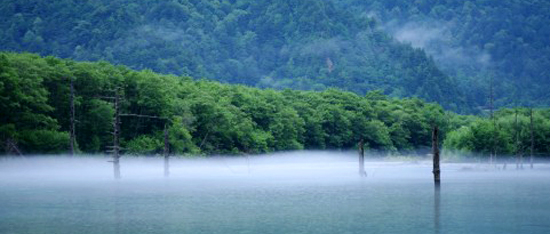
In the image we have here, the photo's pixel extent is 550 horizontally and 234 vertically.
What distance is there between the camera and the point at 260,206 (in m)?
52.9

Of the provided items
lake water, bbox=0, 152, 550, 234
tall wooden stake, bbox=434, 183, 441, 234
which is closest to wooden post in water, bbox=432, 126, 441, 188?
lake water, bbox=0, 152, 550, 234

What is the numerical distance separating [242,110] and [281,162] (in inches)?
428

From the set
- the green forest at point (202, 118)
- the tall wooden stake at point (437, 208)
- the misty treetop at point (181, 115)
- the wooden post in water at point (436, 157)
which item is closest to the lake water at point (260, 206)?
the tall wooden stake at point (437, 208)

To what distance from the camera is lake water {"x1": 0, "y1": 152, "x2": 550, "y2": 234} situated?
4081cm

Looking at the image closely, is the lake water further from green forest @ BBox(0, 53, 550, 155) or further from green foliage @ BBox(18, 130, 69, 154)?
green forest @ BBox(0, 53, 550, 155)

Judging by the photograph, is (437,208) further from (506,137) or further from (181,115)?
(506,137)

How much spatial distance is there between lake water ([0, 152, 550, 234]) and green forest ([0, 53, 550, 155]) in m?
7.57

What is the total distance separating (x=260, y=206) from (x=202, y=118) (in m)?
80.3

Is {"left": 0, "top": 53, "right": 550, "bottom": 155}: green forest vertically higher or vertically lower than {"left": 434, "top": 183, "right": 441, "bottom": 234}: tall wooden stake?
higher

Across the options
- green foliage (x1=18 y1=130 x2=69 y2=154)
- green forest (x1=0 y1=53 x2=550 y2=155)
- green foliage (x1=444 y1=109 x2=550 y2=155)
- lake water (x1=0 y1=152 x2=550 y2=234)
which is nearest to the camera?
lake water (x1=0 y1=152 x2=550 y2=234)

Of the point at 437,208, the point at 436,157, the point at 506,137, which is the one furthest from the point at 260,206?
the point at 506,137

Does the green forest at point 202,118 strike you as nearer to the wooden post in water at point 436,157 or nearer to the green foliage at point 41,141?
the green foliage at point 41,141

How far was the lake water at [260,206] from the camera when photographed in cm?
4081

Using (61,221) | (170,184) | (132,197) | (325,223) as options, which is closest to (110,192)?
(132,197)
